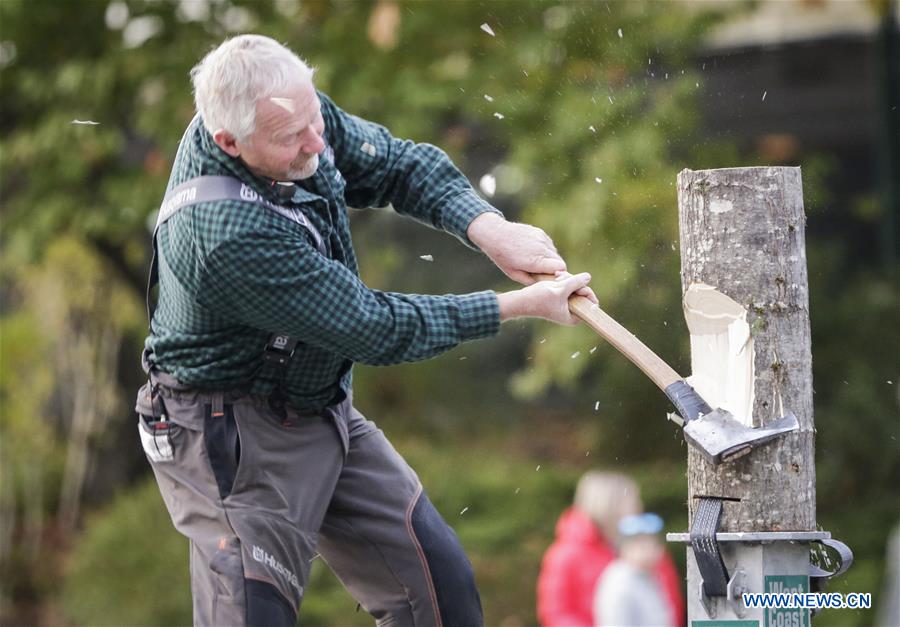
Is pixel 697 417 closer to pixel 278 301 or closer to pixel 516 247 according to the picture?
pixel 516 247

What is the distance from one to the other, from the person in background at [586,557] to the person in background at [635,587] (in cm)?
11

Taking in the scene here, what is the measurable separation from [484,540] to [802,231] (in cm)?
613

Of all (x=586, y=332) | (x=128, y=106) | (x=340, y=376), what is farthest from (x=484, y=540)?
(x=340, y=376)

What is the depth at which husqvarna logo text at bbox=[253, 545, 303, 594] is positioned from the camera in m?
3.06

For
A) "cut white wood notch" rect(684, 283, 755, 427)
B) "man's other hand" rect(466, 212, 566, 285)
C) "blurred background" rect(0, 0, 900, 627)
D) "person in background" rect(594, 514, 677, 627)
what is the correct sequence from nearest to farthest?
"cut white wood notch" rect(684, 283, 755, 427) < "man's other hand" rect(466, 212, 566, 285) < "person in background" rect(594, 514, 677, 627) < "blurred background" rect(0, 0, 900, 627)

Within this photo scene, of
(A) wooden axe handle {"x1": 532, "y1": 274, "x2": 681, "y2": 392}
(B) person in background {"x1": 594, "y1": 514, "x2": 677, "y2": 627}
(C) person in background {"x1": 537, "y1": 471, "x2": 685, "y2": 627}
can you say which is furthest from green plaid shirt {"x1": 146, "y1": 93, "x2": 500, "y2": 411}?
(C) person in background {"x1": 537, "y1": 471, "x2": 685, "y2": 627}

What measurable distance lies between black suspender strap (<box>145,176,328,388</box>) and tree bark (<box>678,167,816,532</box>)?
1002mm

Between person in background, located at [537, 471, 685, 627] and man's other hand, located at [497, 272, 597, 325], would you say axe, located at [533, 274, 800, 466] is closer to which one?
man's other hand, located at [497, 272, 597, 325]

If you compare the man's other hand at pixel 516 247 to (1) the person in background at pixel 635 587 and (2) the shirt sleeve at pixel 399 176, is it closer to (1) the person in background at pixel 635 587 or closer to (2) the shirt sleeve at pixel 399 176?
(2) the shirt sleeve at pixel 399 176

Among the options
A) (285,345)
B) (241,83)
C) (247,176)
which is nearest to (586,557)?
(285,345)

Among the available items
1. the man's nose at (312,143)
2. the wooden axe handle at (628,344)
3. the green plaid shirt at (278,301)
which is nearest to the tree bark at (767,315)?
the wooden axe handle at (628,344)

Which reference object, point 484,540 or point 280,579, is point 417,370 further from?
point 280,579

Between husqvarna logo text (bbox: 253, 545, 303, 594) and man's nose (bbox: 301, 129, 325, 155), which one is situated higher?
man's nose (bbox: 301, 129, 325, 155)

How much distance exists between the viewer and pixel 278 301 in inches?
117
